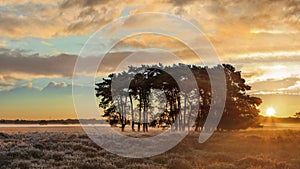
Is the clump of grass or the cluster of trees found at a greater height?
the cluster of trees

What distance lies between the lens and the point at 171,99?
65188 mm

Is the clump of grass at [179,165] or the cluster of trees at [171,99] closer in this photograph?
A: the clump of grass at [179,165]

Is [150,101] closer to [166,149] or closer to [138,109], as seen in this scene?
[138,109]

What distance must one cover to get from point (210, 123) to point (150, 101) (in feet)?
35.8

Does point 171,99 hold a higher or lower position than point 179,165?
higher

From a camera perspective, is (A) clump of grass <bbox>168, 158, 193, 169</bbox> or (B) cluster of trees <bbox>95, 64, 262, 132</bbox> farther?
(B) cluster of trees <bbox>95, 64, 262, 132</bbox>

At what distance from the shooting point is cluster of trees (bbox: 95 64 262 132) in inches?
2489

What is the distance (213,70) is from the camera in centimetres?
6569

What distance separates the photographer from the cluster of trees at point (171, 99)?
63.2 m

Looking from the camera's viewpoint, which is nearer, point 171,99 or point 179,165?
point 179,165

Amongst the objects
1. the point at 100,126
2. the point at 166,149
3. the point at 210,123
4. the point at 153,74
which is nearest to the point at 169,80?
the point at 153,74

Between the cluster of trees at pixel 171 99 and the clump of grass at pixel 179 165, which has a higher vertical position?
the cluster of trees at pixel 171 99

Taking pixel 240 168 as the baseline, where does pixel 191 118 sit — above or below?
above

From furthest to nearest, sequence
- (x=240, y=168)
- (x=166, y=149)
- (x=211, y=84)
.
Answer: (x=211, y=84) → (x=166, y=149) → (x=240, y=168)
